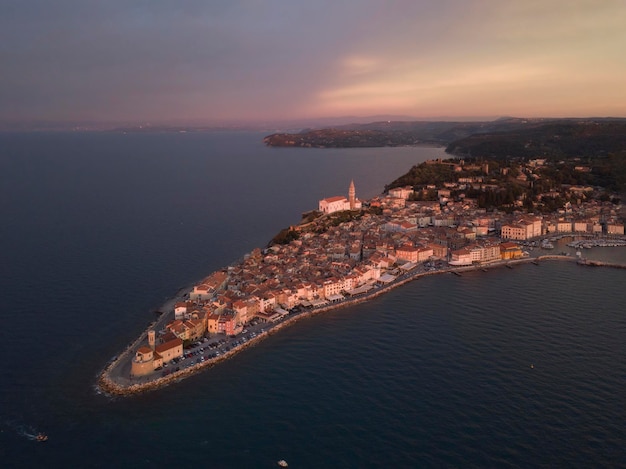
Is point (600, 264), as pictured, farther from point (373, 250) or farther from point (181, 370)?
point (181, 370)

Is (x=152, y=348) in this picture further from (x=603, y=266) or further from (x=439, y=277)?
(x=603, y=266)

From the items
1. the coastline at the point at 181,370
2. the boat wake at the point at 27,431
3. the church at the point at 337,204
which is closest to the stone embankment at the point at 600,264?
the coastline at the point at 181,370

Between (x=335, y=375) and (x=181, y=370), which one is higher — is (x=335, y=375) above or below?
below

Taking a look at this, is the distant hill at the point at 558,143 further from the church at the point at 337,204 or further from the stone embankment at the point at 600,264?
the stone embankment at the point at 600,264

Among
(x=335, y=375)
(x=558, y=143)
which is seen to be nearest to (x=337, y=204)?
(x=335, y=375)

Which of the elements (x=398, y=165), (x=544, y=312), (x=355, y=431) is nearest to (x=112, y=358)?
(x=355, y=431)

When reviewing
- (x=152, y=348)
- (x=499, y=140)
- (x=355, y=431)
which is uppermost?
(x=499, y=140)
